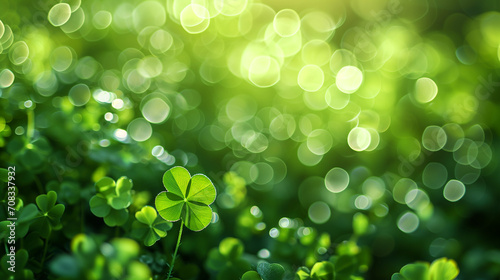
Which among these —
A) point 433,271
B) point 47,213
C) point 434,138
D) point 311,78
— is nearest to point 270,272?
point 433,271

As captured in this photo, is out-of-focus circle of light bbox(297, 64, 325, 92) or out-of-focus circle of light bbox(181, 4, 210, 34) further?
out-of-focus circle of light bbox(181, 4, 210, 34)

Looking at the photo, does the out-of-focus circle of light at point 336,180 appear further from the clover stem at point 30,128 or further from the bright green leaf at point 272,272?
the clover stem at point 30,128

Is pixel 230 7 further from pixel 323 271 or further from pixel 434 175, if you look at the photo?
pixel 323 271

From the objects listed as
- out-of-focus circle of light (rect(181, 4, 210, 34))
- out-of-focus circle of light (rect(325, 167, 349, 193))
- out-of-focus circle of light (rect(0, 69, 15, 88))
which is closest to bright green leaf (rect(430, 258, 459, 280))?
out-of-focus circle of light (rect(325, 167, 349, 193))

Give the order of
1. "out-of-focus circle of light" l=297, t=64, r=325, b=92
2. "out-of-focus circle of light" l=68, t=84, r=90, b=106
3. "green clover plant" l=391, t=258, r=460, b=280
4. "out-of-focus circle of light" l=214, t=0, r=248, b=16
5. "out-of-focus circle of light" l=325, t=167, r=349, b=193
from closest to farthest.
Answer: "green clover plant" l=391, t=258, r=460, b=280, "out-of-focus circle of light" l=68, t=84, r=90, b=106, "out-of-focus circle of light" l=325, t=167, r=349, b=193, "out-of-focus circle of light" l=297, t=64, r=325, b=92, "out-of-focus circle of light" l=214, t=0, r=248, b=16

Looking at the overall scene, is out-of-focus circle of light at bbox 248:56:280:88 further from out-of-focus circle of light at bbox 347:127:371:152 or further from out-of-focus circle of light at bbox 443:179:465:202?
out-of-focus circle of light at bbox 443:179:465:202

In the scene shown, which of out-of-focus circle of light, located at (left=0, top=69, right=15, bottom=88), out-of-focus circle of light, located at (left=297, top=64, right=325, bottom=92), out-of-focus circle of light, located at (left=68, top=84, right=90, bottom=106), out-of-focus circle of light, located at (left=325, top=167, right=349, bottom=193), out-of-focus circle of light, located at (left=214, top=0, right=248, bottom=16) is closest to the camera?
out-of-focus circle of light, located at (left=0, top=69, right=15, bottom=88)
